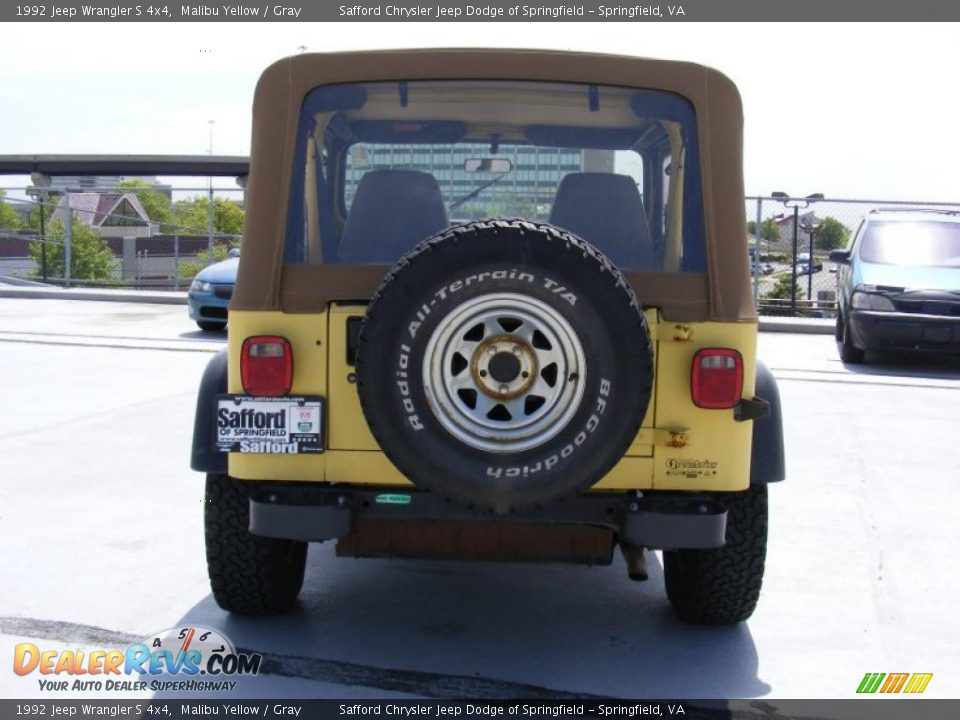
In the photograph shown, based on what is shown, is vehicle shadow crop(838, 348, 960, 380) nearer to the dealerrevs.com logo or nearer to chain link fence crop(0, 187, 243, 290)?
the dealerrevs.com logo

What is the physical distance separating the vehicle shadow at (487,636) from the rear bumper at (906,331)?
758cm

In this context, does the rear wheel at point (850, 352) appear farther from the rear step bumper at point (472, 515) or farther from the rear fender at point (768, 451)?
the rear step bumper at point (472, 515)

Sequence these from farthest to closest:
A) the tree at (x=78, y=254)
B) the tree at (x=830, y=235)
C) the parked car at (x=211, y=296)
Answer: the tree at (x=78, y=254) → the tree at (x=830, y=235) → the parked car at (x=211, y=296)

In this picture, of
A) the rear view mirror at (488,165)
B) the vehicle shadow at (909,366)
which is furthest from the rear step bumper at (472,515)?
the vehicle shadow at (909,366)

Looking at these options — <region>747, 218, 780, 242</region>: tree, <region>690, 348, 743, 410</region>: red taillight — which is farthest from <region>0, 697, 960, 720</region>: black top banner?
<region>747, 218, 780, 242</region>: tree

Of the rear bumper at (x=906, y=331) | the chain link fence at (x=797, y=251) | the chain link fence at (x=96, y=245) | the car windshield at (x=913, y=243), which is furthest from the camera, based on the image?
the chain link fence at (x=96, y=245)

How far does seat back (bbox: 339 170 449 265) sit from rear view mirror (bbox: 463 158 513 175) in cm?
14

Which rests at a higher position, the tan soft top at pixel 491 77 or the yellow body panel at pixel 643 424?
the tan soft top at pixel 491 77

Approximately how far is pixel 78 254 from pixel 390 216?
2585cm

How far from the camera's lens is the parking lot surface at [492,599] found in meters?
3.86

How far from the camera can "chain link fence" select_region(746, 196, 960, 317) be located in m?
16.5

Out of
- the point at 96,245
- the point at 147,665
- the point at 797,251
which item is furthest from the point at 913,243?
the point at 96,245

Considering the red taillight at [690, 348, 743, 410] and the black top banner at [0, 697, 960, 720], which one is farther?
the red taillight at [690, 348, 743, 410]

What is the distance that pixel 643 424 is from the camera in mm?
3707
